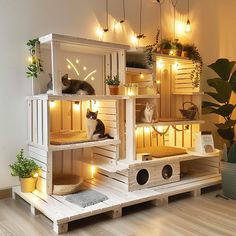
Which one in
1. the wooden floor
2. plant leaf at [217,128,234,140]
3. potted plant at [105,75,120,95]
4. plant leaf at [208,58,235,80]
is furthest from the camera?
plant leaf at [217,128,234,140]

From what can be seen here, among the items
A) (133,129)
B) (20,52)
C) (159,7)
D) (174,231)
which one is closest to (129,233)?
(174,231)

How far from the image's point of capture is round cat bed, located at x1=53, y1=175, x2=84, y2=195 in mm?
2625

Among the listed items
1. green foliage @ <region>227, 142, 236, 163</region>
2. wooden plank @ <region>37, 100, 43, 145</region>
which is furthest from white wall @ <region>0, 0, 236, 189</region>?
green foliage @ <region>227, 142, 236, 163</region>

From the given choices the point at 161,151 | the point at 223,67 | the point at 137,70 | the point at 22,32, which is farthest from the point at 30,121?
the point at 223,67

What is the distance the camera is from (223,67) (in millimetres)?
3828

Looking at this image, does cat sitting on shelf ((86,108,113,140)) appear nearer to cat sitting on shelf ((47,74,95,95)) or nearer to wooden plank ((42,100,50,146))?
cat sitting on shelf ((47,74,95,95))

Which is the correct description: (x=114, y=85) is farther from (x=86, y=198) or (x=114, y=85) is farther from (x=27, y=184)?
(x=27, y=184)

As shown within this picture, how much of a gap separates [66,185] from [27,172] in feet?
1.21

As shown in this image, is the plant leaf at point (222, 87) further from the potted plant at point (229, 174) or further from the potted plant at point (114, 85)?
the potted plant at point (114, 85)

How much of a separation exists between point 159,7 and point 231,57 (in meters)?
1.49

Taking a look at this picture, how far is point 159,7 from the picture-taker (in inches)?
148

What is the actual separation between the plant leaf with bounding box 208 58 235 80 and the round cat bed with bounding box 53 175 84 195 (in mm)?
2204

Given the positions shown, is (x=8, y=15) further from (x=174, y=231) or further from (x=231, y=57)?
(x=231, y=57)

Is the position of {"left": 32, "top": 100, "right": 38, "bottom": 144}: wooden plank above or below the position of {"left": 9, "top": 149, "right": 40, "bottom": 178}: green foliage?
above
